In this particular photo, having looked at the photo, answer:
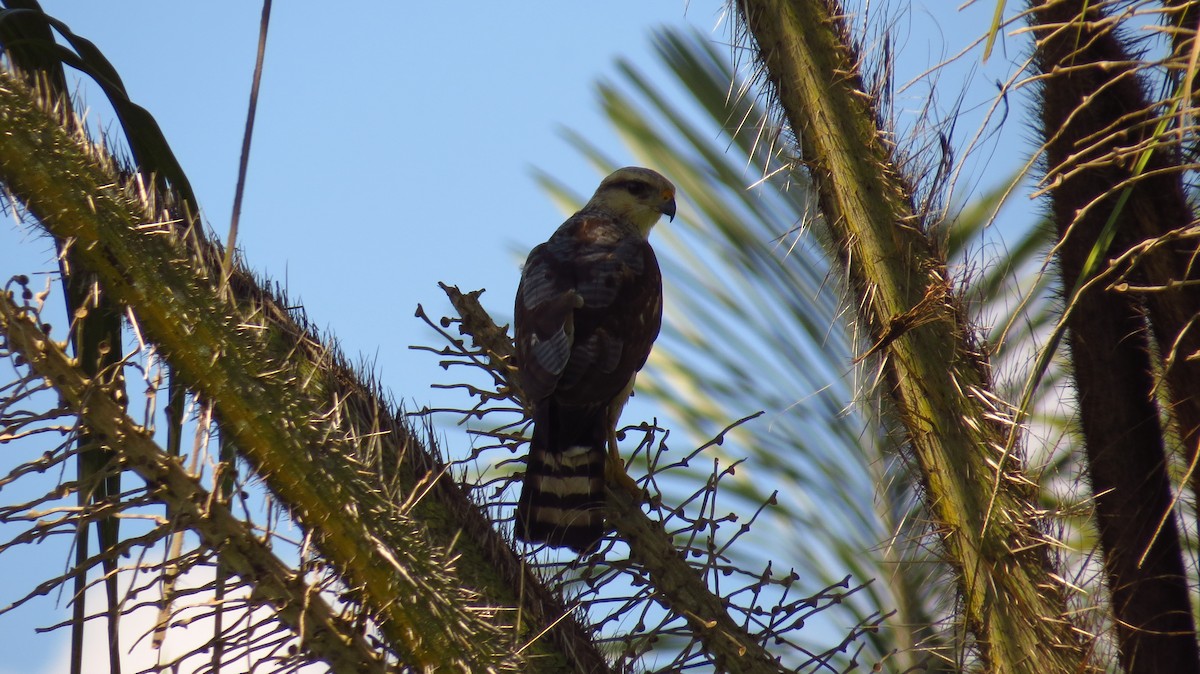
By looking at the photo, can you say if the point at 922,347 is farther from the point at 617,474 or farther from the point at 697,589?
the point at 617,474

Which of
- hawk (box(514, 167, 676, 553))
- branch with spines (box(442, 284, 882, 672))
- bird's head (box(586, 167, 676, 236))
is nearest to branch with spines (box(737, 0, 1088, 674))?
branch with spines (box(442, 284, 882, 672))

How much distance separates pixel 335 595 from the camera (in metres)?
1.92

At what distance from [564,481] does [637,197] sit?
6.31 feet

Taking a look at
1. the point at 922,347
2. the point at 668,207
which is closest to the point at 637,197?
→ the point at 668,207

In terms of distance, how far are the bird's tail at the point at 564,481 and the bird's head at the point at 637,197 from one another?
1.37 metres

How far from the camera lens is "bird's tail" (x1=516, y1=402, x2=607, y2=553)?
9.76 ft

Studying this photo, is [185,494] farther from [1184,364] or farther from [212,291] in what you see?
[1184,364]

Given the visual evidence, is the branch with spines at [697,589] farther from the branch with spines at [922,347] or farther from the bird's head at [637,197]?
the bird's head at [637,197]

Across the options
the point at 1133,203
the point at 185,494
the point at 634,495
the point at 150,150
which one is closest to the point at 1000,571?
the point at 1133,203

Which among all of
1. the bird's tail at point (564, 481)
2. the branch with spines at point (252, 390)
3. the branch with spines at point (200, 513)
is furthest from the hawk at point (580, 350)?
the branch with spines at point (200, 513)

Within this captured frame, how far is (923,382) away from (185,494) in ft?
5.11

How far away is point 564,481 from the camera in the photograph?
3.11 metres

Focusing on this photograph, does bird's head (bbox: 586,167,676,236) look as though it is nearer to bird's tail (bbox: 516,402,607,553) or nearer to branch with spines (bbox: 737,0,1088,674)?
→ bird's tail (bbox: 516,402,607,553)

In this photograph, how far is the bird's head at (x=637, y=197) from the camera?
4.57 m
